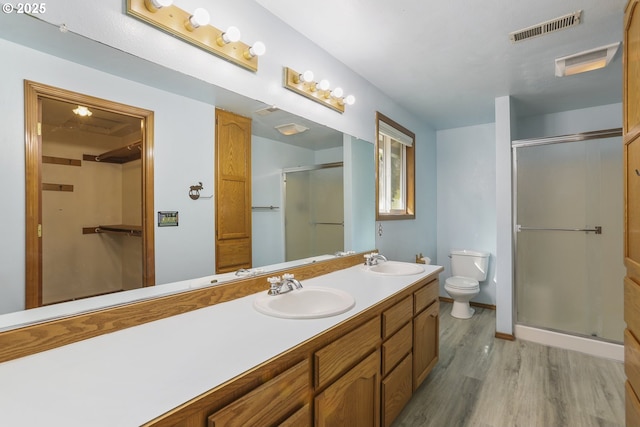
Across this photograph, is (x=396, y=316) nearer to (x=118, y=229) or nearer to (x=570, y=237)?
(x=118, y=229)

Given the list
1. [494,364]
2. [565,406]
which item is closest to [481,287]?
[494,364]

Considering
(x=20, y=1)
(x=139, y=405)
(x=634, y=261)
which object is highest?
(x=20, y=1)

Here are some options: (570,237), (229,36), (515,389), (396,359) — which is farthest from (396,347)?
(570,237)

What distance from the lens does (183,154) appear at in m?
1.24

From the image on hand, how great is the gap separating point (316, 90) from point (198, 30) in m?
0.81

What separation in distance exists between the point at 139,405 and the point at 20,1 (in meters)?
1.17

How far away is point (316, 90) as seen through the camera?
1.91 metres

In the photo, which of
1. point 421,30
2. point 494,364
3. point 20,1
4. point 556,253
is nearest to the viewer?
point 20,1

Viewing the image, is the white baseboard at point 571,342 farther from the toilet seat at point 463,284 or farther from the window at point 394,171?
the window at point 394,171

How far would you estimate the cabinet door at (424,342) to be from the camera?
179cm

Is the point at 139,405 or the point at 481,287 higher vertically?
the point at 139,405

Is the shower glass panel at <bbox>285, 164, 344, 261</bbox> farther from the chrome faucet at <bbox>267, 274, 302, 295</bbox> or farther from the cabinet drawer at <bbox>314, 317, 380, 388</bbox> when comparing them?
the cabinet drawer at <bbox>314, 317, 380, 388</bbox>

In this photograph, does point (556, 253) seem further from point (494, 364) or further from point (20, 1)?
point (20, 1)

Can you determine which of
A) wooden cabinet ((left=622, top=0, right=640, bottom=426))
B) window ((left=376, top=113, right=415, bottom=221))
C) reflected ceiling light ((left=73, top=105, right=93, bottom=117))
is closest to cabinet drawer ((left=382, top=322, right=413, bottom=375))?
wooden cabinet ((left=622, top=0, right=640, bottom=426))
